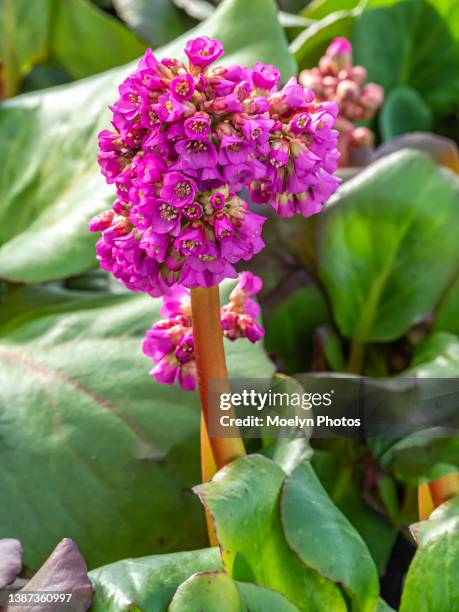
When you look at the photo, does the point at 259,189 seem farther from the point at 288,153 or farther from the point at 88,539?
the point at 88,539

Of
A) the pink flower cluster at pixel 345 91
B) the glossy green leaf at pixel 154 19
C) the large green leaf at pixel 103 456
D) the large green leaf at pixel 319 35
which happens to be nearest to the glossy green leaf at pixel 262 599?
the large green leaf at pixel 103 456

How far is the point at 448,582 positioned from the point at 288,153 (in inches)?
13.1

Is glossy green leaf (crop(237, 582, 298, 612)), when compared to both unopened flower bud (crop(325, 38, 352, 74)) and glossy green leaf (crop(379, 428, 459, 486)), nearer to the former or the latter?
glossy green leaf (crop(379, 428, 459, 486))

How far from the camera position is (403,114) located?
129 cm

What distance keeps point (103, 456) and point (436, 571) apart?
0.33 m

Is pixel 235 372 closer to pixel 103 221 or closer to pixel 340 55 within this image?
pixel 103 221

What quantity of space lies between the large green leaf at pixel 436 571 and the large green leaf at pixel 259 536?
6 cm

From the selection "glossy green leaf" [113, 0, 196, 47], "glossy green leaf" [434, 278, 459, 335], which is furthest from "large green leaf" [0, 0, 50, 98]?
"glossy green leaf" [434, 278, 459, 335]

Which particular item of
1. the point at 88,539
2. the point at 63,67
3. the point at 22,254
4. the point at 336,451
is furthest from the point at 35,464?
the point at 63,67

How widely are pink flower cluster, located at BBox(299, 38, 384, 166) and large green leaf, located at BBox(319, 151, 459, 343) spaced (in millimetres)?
137

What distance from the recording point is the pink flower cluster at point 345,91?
1.04 m

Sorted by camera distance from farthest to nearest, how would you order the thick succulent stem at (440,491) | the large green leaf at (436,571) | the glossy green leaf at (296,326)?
the glossy green leaf at (296,326) < the thick succulent stem at (440,491) < the large green leaf at (436,571)

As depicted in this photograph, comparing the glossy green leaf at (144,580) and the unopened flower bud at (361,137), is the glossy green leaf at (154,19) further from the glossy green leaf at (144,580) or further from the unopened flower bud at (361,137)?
the glossy green leaf at (144,580)

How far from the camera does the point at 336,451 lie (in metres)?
0.95
